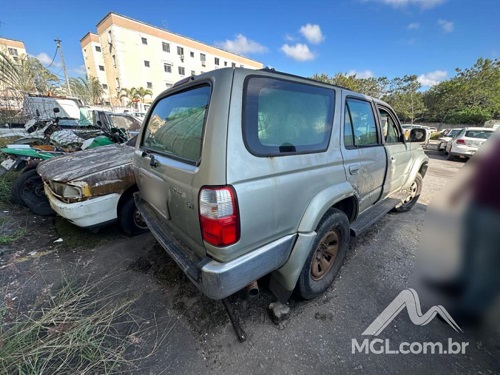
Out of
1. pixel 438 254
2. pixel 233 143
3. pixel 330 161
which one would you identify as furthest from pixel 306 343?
pixel 233 143

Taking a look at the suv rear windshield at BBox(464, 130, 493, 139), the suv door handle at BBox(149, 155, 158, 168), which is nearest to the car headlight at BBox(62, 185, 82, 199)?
the suv door handle at BBox(149, 155, 158, 168)

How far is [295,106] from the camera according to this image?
1756 mm

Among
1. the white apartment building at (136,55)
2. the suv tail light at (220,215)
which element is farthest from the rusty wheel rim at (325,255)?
the white apartment building at (136,55)

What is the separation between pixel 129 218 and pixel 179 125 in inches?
73.5

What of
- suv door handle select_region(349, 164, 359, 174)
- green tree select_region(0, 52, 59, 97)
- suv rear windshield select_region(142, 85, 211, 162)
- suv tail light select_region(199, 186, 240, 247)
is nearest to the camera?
suv tail light select_region(199, 186, 240, 247)

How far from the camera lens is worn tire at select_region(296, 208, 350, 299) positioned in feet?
6.32

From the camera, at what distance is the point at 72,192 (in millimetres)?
2572

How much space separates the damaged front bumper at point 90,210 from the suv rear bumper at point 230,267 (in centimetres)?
144

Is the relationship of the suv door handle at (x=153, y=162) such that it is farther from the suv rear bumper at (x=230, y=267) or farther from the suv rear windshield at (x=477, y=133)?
the suv rear windshield at (x=477, y=133)

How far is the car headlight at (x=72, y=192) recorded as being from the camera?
255 centimetres

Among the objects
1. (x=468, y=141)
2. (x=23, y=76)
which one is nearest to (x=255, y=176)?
(x=468, y=141)

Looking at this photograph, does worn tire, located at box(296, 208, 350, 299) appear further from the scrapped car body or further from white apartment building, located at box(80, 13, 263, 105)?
white apartment building, located at box(80, 13, 263, 105)

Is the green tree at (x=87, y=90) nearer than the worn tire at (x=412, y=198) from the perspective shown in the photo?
No

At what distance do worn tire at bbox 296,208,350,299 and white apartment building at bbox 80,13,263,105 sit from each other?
122ft
